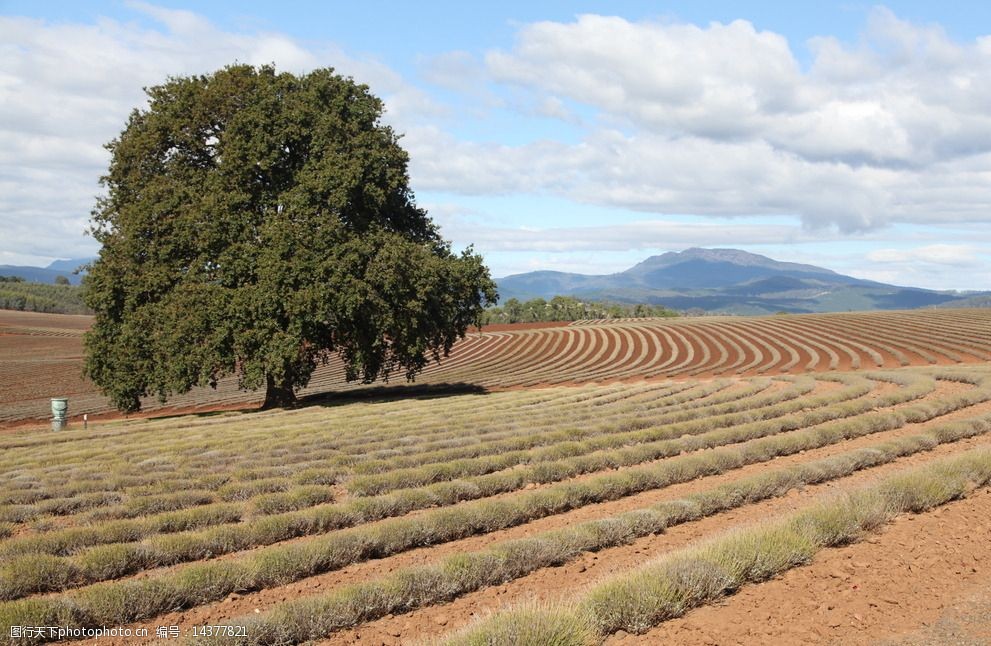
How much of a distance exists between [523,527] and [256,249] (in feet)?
64.8

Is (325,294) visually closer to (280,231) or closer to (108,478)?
(280,231)

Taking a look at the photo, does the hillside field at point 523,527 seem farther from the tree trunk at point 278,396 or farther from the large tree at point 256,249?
the tree trunk at point 278,396

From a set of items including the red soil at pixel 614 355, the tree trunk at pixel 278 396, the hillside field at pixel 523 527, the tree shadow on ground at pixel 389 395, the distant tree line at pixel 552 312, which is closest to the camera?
the hillside field at pixel 523 527

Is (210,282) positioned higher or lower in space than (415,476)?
higher

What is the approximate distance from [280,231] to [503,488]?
1759cm

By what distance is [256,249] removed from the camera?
26266 millimetres

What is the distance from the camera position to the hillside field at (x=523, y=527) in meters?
6.63

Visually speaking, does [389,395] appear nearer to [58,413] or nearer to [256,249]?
[256,249]

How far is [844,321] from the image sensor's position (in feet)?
253

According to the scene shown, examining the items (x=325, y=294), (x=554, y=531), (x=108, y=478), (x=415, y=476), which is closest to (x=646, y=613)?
(x=554, y=531)

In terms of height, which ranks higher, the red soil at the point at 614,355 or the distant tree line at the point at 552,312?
the distant tree line at the point at 552,312

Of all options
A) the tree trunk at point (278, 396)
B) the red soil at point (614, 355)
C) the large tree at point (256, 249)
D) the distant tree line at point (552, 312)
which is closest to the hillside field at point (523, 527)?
the large tree at point (256, 249)

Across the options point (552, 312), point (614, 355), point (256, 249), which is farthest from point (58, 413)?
point (552, 312)

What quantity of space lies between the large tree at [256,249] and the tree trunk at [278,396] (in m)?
0.08
